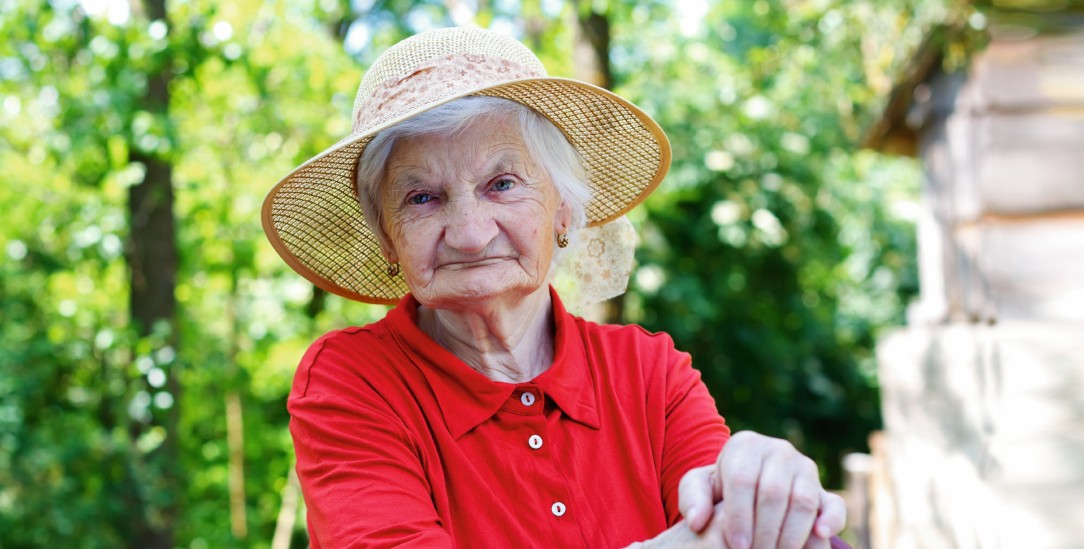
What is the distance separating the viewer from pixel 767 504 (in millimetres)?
1388

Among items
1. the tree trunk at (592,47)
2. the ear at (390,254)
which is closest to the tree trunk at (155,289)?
the tree trunk at (592,47)

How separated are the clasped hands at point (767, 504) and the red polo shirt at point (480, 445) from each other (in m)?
0.40

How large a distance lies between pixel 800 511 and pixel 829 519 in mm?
46

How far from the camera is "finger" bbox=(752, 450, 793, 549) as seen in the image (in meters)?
1.38

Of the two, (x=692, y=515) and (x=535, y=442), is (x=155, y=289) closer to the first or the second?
(x=535, y=442)

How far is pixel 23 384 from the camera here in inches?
271

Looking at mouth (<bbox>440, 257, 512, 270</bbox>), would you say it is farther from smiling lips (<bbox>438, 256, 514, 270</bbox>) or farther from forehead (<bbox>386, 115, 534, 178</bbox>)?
forehead (<bbox>386, 115, 534, 178</bbox>)

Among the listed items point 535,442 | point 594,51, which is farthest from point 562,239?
point 594,51

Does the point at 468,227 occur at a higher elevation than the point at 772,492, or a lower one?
higher

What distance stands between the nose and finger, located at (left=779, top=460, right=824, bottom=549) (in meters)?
0.65

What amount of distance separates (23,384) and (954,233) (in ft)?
18.9

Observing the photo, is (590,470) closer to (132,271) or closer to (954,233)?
(954,233)

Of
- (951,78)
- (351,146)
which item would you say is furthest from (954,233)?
(351,146)

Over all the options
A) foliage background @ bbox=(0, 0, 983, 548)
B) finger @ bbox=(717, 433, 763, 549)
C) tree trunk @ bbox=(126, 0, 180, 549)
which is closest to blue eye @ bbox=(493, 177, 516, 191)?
finger @ bbox=(717, 433, 763, 549)
